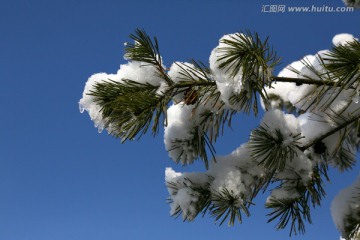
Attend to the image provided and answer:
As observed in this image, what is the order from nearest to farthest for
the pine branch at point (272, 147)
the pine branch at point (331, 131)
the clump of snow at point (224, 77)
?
the clump of snow at point (224, 77) → the pine branch at point (272, 147) → the pine branch at point (331, 131)

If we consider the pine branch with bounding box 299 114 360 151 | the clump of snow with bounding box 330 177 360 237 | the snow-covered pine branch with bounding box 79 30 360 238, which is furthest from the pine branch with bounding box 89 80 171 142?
the clump of snow with bounding box 330 177 360 237

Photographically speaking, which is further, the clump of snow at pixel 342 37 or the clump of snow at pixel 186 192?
the clump of snow at pixel 342 37

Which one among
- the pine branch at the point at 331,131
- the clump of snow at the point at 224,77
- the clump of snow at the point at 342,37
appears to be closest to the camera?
the clump of snow at the point at 224,77

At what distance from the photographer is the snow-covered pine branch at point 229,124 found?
7.80 ft

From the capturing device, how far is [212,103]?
2615 millimetres

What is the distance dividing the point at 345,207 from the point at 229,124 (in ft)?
2.88

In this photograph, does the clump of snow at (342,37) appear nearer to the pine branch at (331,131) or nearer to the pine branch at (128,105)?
the pine branch at (331,131)

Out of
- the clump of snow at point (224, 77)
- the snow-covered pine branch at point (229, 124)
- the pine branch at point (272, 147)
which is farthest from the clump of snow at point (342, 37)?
the clump of snow at point (224, 77)

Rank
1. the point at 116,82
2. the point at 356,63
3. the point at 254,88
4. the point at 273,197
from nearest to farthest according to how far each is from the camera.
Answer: the point at 356,63 → the point at 254,88 → the point at 116,82 → the point at 273,197

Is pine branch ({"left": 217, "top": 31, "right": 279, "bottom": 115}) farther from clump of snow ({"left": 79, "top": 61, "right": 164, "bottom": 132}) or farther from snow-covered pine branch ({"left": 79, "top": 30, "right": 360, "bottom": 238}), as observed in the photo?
clump of snow ({"left": 79, "top": 61, "right": 164, "bottom": 132})

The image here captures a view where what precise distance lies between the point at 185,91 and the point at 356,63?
0.94 meters

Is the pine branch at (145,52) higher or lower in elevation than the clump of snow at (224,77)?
higher

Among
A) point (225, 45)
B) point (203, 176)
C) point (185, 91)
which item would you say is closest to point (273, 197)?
point (203, 176)

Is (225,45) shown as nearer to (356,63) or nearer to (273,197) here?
(356,63)
